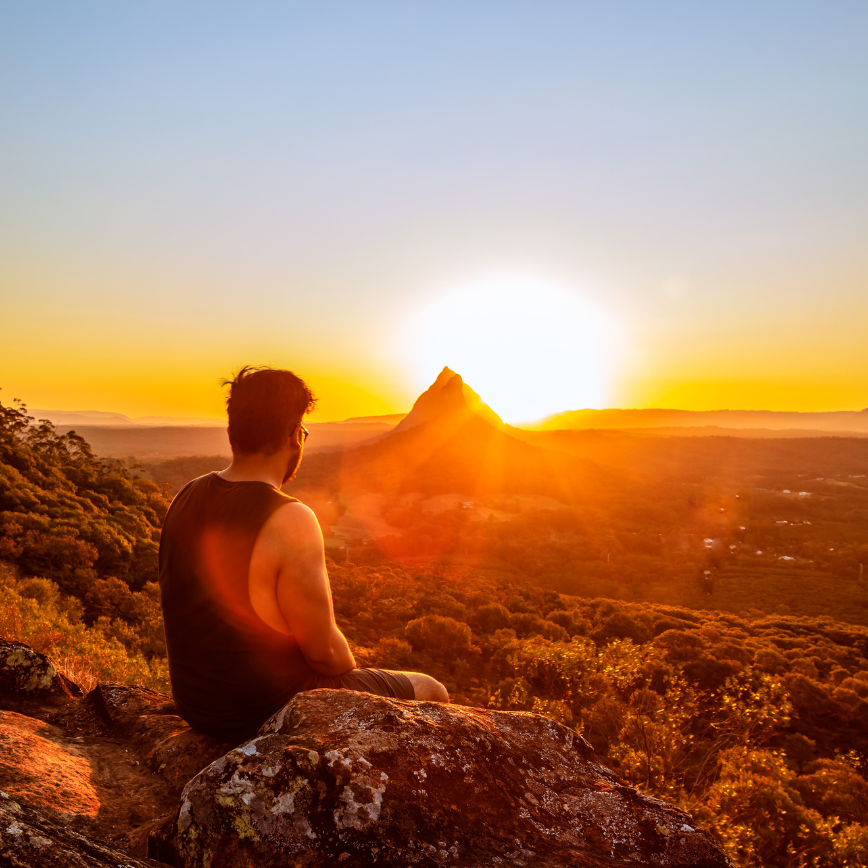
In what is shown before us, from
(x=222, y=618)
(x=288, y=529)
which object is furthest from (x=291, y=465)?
(x=222, y=618)

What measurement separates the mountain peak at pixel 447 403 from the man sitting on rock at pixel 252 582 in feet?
406

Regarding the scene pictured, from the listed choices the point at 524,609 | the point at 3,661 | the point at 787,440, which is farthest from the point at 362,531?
the point at 787,440

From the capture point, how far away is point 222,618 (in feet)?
9.28

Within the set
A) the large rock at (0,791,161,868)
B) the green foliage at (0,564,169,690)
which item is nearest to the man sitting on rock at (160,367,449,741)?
the large rock at (0,791,161,868)

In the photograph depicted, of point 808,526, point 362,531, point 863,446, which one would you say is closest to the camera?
point 362,531

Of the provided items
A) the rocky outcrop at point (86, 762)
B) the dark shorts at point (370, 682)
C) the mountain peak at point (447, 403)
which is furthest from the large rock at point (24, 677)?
the mountain peak at point (447, 403)

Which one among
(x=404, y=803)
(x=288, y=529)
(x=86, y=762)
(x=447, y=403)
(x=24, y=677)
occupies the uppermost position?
(x=447, y=403)

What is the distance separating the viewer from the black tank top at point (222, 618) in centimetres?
273

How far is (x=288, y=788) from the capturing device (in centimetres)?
212

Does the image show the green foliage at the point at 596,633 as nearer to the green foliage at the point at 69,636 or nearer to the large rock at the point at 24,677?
the green foliage at the point at 69,636

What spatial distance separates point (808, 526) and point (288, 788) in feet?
361

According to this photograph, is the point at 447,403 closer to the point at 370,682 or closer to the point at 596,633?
the point at 596,633

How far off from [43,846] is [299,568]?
1.27 m

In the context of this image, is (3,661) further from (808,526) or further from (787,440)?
(787,440)
